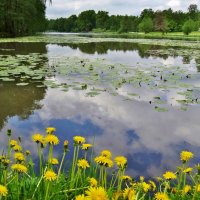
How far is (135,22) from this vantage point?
341ft

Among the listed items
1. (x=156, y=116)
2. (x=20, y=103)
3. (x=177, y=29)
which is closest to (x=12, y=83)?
(x=20, y=103)

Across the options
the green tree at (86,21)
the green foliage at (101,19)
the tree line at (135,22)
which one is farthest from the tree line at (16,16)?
the green tree at (86,21)

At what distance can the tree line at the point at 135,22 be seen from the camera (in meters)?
78.7

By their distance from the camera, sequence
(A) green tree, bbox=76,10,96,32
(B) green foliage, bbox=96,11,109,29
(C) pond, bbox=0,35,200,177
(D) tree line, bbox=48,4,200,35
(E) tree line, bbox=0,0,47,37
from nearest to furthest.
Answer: (C) pond, bbox=0,35,200,177 < (E) tree line, bbox=0,0,47,37 < (D) tree line, bbox=48,4,200,35 < (B) green foliage, bbox=96,11,109,29 < (A) green tree, bbox=76,10,96,32

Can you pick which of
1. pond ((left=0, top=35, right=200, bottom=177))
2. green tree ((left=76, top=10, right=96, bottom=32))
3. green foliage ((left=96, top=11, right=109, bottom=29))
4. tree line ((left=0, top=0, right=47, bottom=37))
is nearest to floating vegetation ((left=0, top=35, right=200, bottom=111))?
pond ((left=0, top=35, right=200, bottom=177))

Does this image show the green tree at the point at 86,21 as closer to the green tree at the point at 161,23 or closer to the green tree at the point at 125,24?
the green tree at the point at 125,24

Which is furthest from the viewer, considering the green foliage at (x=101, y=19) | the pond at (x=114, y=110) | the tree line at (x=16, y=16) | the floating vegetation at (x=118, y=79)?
the green foliage at (x=101, y=19)

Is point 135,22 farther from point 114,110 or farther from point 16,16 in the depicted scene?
point 114,110

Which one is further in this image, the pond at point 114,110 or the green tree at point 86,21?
the green tree at point 86,21

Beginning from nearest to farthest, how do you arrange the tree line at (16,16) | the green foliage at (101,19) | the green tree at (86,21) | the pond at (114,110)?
the pond at (114,110), the tree line at (16,16), the green foliage at (101,19), the green tree at (86,21)

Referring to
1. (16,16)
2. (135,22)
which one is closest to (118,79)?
(16,16)

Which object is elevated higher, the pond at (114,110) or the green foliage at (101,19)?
the green foliage at (101,19)

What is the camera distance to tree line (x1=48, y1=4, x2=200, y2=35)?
78.7m

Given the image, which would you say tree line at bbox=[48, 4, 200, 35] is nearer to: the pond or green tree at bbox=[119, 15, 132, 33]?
green tree at bbox=[119, 15, 132, 33]
